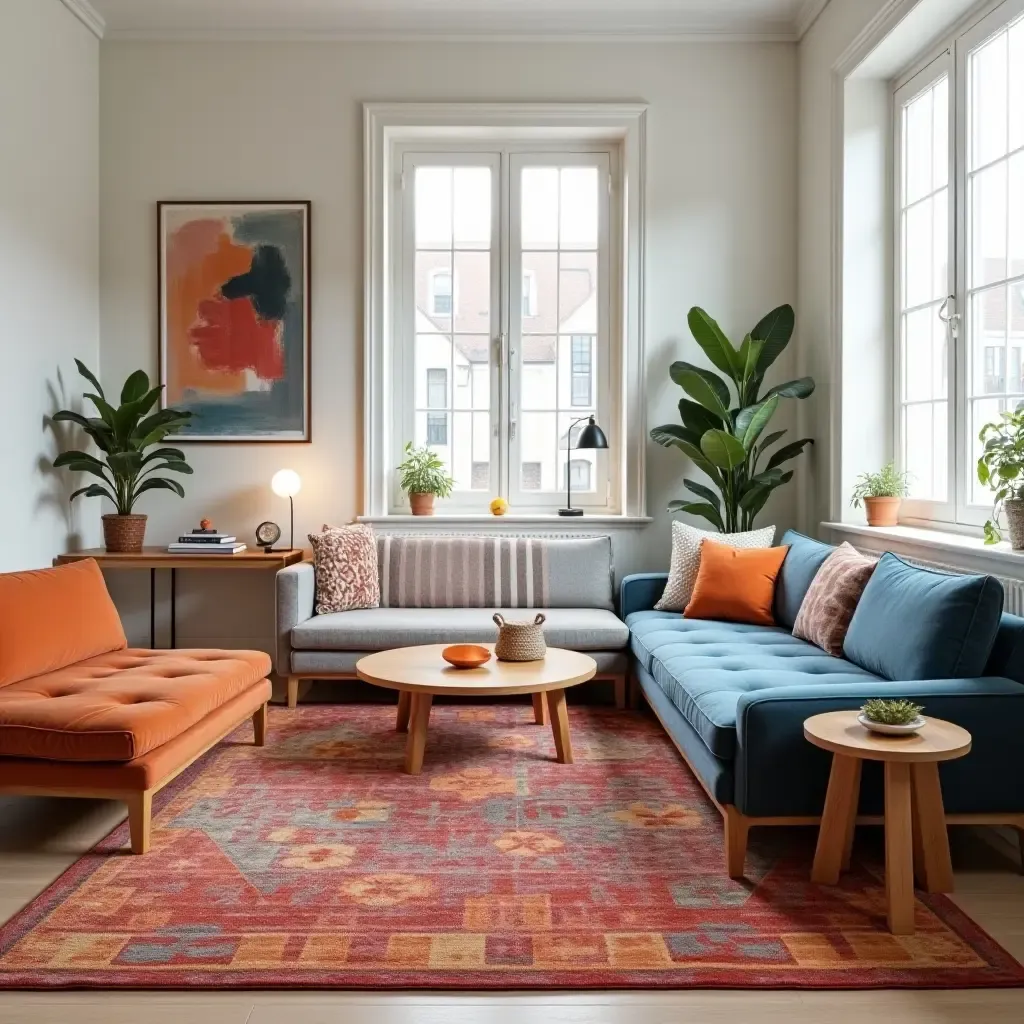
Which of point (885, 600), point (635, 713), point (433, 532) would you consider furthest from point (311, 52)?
point (885, 600)

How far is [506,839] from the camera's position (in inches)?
117

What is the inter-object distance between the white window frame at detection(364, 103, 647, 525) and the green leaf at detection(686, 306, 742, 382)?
1.50 feet

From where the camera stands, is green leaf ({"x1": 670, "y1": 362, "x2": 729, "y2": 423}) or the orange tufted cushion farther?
green leaf ({"x1": 670, "y1": 362, "x2": 729, "y2": 423})

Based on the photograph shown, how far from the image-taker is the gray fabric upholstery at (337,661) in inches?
180

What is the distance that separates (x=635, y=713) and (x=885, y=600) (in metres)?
A: 1.65

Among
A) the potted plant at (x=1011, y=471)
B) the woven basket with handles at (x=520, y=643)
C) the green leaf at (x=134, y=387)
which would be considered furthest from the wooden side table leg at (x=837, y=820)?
the green leaf at (x=134, y=387)

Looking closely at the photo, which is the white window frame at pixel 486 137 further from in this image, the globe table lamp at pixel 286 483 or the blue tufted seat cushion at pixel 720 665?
the blue tufted seat cushion at pixel 720 665

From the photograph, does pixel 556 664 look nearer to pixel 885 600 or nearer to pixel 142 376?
pixel 885 600

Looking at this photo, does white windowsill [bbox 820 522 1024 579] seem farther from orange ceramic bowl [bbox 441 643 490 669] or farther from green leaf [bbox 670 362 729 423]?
orange ceramic bowl [bbox 441 643 490 669]

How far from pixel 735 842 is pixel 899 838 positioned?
0.46m

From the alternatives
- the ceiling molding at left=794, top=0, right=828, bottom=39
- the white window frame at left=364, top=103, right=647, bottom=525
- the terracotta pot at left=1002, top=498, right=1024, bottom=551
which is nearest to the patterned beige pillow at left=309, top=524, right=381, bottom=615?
the white window frame at left=364, top=103, right=647, bottom=525

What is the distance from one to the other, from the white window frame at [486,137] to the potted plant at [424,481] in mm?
145

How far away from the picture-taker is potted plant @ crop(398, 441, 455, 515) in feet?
17.9

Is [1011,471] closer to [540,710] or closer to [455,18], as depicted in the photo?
[540,710]
